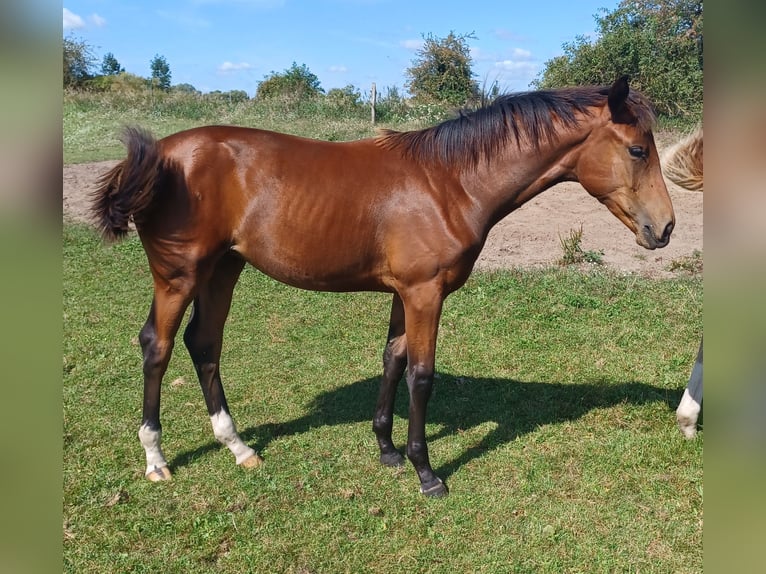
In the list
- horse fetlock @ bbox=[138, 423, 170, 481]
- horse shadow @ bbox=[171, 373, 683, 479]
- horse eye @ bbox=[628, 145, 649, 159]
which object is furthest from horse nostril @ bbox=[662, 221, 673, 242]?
horse fetlock @ bbox=[138, 423, 170, 481]

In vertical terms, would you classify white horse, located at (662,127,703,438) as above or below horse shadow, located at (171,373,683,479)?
above

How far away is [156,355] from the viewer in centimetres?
365

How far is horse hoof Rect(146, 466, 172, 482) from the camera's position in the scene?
3660mm

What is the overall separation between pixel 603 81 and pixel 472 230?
15658mm

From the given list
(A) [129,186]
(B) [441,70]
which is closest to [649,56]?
(B) [441,70]

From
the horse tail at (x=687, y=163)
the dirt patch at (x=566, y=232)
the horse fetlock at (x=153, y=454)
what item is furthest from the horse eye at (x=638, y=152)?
the dirt patch at (x=566, y=232)

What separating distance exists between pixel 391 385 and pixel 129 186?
2.04 meters

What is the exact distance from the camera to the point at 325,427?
4473 millimetres

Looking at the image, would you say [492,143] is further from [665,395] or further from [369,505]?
[665,395]

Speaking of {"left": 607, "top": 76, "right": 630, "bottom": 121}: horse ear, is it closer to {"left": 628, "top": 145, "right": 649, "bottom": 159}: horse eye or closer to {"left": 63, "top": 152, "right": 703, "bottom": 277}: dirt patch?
{"left": 628, "top": 145, "right": 649, "bottom": 159}: horse eye

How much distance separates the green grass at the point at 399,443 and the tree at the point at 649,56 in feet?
32.0

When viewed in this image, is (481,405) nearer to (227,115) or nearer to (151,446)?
(151,446)
